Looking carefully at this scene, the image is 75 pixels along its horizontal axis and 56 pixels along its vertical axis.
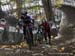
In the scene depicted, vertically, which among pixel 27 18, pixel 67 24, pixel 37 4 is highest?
pixel 27 18

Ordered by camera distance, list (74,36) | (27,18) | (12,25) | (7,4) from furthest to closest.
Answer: (7,4) → (12,25) → (74,36) → (27,18)

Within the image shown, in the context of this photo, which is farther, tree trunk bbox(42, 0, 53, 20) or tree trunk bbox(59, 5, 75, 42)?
tree trunk bbox(42, 0, 53, 20)

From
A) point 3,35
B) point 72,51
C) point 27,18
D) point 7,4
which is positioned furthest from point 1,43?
point 7,4

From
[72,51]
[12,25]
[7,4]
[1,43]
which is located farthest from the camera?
[7,4]

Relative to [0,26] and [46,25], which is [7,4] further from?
[46,25]

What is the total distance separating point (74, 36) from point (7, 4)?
20220 mm

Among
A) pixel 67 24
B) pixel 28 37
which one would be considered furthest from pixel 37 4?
pixel 28 37

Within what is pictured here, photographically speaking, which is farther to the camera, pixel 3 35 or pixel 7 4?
pixel 7 4

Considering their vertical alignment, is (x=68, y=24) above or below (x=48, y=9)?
above

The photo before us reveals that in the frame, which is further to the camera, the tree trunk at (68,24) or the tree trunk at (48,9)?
the tree trunk at (48,9)

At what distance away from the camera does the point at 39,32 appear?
18.1 m

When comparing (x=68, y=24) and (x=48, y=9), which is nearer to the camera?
(x=68, y=24)

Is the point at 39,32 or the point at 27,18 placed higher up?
the point at 27,18

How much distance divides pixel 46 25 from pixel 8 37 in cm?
299
